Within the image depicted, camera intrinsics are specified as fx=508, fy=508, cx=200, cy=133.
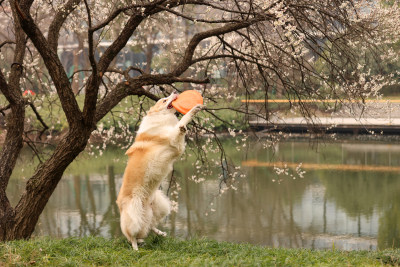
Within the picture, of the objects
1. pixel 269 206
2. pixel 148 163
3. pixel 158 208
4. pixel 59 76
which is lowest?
pixel 269 206

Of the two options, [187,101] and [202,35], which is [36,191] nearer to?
[187,101]

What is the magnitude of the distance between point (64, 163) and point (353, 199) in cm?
994

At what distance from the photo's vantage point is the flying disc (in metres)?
5.38

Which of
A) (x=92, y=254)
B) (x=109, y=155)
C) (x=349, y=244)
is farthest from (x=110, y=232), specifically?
(x=109, y=155)

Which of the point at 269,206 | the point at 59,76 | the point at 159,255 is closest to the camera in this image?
the point at 159,255

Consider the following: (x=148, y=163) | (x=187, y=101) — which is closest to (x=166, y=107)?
(x=187, y=101)

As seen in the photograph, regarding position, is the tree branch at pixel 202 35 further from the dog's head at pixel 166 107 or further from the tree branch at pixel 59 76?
the dog's head at pixel 166 107

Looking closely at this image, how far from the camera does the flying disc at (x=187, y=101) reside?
5.38m

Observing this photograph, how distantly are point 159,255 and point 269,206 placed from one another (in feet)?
30.4

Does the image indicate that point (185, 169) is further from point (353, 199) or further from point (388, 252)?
point (388, 252)

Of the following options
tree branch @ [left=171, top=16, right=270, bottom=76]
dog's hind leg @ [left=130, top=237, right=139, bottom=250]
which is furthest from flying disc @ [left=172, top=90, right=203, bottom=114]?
tree branch @ [left=171, top=16, right=270, bottom=76]

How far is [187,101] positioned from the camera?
5430 mm

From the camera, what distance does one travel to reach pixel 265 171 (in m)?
18.4

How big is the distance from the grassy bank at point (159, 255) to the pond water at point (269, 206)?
3128 mm
